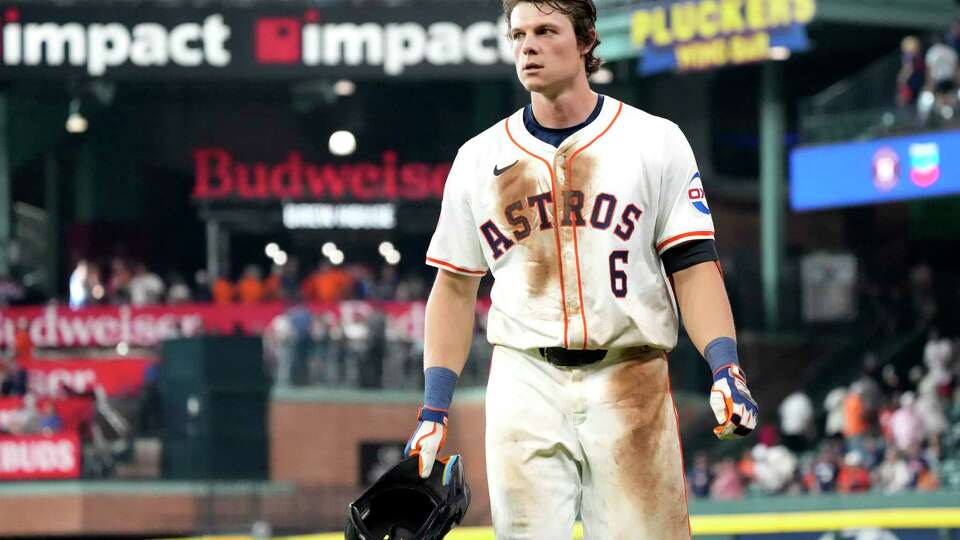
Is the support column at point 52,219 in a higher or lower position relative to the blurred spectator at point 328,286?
higher

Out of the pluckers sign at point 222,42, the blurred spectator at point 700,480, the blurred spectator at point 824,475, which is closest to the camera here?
the blurred spectator at point 824,475

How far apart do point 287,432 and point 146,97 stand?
10.0m

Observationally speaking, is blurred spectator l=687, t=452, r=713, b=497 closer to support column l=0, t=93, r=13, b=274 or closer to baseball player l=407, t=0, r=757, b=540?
baseball player l=407, t=0, r=757, b=540

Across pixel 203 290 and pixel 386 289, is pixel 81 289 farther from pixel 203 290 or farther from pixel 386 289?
pixel 386 289

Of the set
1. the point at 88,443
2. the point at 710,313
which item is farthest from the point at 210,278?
the point at 710,313

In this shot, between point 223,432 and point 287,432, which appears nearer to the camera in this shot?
point 223,432

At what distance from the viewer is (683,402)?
74.1 feet

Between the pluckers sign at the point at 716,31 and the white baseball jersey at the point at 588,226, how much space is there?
1825 cm

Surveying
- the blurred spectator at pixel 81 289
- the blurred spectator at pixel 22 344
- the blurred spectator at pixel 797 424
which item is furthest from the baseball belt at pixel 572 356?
the blurred spectator at pixel 81 289

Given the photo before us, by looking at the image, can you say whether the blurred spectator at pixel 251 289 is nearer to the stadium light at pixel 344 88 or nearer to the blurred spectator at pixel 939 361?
the stadium light at pixel 344 88

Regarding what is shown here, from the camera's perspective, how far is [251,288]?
84.8ft

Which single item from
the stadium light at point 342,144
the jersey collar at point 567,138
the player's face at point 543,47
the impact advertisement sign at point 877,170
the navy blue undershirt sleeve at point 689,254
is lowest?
the navy blue undershirt sleeve at point 689,254

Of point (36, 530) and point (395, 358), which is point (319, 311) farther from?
point (36, 530)

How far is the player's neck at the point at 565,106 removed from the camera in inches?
210
